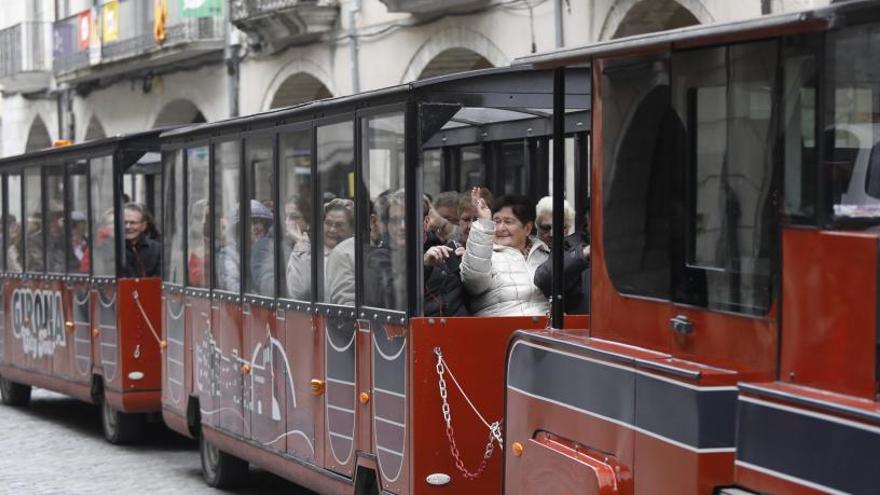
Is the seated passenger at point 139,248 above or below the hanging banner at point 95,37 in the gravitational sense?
below

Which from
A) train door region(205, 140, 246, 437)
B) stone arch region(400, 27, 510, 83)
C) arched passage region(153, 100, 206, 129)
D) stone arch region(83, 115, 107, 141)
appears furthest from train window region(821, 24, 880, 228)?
stone arch region(83, 115, 107, 141)

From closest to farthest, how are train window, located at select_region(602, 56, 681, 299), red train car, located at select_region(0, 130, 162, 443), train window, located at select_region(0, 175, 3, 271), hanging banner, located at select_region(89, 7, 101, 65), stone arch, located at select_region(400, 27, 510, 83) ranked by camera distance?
train window, located at select_region(602, 56, 681, 299) < red train car, located at select_region(0, 130, 162, 443) < train window, located at select_region(0, 175, 3, 271) < stone arch, located at select_region(400, 27, 510, 83) < hanging banner, located at select_region(89, 7, 101, 65)

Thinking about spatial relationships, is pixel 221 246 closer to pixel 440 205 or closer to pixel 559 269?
pixel 440 205

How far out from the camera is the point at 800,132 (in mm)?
4785

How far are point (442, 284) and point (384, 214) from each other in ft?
1.62

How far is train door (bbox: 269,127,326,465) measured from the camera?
30.4 feet

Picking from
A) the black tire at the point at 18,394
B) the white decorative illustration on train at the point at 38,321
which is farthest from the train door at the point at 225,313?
the black tire at the point at 18,394

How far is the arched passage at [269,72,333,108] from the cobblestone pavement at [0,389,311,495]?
878 cm

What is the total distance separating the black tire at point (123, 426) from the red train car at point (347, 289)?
1818 millimetres

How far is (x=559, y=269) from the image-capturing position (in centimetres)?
643

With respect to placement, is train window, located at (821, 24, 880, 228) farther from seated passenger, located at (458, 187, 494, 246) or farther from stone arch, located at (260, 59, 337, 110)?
stone arch, located at (260, 59, 337, 110)

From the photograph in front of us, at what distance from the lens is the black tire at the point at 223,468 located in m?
11.5

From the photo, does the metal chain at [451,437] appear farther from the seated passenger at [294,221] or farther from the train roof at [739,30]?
the train roof at [739,30]

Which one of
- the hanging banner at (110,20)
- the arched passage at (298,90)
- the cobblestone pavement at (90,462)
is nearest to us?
the cobblestone pavement at (90,462)
